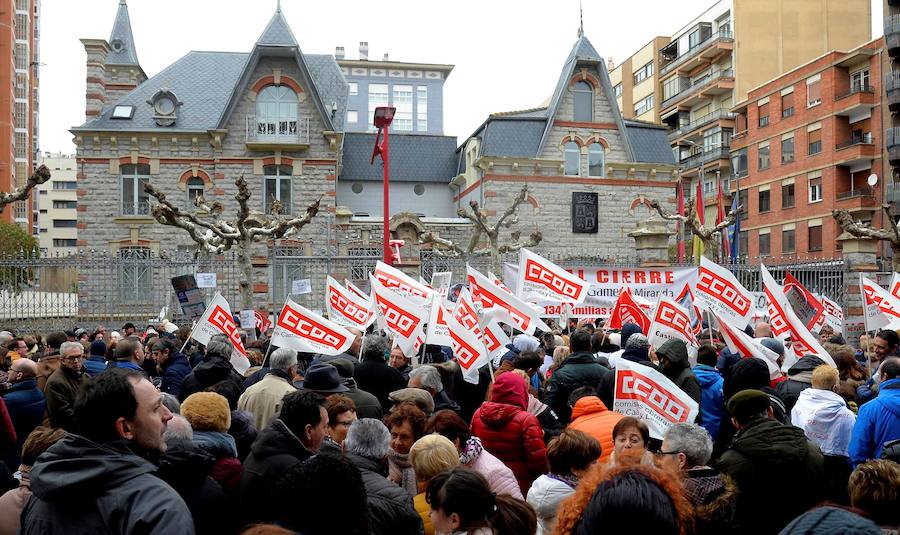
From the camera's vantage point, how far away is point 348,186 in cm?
3844

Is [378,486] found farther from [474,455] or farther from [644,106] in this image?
[644,106]

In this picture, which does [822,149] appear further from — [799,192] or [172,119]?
[172,119]

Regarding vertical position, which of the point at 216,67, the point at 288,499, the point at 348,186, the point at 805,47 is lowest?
the point at 288,499

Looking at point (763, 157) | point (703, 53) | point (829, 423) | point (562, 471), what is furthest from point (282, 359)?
point (703, 53)

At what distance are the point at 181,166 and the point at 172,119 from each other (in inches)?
77.1

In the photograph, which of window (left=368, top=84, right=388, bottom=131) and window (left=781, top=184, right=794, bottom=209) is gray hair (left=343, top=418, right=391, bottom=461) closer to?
window (left=781, top=184, right=794, bottom=209)

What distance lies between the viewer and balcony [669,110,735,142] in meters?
52.8

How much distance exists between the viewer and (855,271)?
18.7 metres

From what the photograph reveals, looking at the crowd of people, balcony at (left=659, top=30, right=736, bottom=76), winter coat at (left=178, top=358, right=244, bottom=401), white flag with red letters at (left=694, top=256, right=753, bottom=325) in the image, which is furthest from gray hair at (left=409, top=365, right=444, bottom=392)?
balcony at (left=659, top=30, right=736, bottom=76)

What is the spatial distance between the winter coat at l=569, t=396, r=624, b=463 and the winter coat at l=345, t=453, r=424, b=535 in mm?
1723

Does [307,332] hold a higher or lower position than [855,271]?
lower

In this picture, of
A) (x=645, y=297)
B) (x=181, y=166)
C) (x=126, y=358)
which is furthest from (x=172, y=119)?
(x=126, y=358)

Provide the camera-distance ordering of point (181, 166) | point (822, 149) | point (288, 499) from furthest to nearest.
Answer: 1. point (822, 149)
2. point (181, 166)
3. point (288, 499)

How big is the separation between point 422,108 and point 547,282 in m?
46.8
